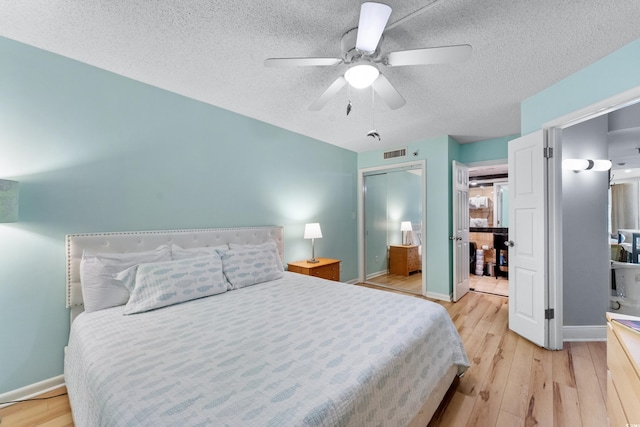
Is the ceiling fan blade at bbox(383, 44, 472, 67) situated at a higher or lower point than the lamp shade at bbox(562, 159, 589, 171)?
higher

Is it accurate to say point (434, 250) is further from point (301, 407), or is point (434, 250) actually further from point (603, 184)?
point (301, 407)

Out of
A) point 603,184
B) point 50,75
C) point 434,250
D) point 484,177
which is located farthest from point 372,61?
point 484,177

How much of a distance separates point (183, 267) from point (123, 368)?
1006mm

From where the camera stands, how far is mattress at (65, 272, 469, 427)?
94 centimetres

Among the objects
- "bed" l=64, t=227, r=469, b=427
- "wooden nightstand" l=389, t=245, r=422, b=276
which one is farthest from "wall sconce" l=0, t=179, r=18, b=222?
"wooden nightstand" l=389, t=245, r=422, b=276

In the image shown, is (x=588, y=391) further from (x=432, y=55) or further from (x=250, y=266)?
(x=250, y=266)

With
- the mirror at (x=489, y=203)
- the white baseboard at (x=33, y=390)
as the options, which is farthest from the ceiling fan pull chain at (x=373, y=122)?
the mirror at (x=489, y=203)

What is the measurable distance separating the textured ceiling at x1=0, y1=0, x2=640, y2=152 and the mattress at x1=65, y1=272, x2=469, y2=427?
1.89m

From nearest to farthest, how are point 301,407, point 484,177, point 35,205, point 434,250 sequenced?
point 301,407
point 35,205
point 434,250
point 484,177

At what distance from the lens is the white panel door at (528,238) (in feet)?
8.31

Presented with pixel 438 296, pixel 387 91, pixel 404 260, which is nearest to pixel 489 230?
pixel 404 260

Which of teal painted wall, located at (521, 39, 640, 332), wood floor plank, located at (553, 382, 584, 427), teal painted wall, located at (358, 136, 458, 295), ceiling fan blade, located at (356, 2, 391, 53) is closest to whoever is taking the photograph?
ceiling fan blade, located at (356, 2, 391, 53)

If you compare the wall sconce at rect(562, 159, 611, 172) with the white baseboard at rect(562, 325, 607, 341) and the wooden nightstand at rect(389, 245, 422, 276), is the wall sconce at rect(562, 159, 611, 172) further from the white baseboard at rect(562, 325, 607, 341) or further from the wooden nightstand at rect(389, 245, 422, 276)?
the wooden nightstand at rect(389, 245, 422, 276)

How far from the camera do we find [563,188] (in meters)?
2.72
